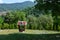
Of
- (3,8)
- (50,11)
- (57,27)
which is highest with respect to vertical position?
(50,11)

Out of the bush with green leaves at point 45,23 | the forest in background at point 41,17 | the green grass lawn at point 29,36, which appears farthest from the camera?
the bush with green leaves at point 45,23

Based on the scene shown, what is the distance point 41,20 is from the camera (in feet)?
82.7

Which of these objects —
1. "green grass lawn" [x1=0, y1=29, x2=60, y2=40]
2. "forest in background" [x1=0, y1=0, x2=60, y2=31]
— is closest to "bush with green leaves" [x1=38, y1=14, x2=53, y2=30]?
"forest in background" [x1=0, y1=0, x2=60, y2=31]

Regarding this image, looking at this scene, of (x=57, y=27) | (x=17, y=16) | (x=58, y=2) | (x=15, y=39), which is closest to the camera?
(x=15, y=39)

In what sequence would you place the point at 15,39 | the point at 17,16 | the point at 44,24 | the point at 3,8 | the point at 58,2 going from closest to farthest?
the point at 15,39
the point at 58,2
the point at 44,24
the point at 17,16
the point at 3,8

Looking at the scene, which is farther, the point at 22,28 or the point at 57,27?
the point at 57,27

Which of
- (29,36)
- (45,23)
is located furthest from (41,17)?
(29,36)

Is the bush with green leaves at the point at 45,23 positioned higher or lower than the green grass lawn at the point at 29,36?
lower

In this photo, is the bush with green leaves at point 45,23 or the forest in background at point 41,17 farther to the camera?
the bush with green leaves at point 45,23

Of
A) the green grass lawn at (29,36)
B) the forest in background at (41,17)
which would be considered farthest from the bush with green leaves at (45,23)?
the green grass lawn at (29,36)

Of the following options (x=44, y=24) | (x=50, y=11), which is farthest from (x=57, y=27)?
(x=50, y=11)

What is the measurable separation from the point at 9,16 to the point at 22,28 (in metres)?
17.0

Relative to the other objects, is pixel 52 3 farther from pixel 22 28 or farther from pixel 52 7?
pixel 22 28

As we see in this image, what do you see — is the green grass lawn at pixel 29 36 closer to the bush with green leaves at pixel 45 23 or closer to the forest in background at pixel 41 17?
the forest in background at pixel 41 17
